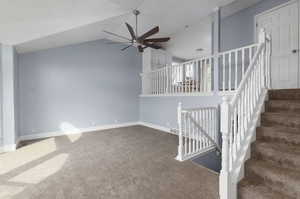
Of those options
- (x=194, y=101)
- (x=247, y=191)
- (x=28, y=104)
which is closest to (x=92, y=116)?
(x=28, y=104)

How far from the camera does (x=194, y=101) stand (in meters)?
Answer: 4.11

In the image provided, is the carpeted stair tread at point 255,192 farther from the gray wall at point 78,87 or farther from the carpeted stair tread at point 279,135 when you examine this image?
the gray wall at point 78,87

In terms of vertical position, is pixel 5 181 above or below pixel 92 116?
below

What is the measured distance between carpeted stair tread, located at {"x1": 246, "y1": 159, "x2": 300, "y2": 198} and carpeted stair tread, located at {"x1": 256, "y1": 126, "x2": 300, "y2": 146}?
391 millimetres

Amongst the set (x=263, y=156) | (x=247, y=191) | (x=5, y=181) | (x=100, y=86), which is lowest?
(x=5, y=181)

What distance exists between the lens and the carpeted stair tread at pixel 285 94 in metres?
2.31

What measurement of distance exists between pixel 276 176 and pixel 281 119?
90 centimetres

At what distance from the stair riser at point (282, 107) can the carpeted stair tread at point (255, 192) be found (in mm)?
1295

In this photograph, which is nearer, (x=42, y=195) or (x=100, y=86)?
(x=42, y=195)

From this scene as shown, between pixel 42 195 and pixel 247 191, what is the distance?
2.35m

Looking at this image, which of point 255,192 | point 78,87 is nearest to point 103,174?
point 255,192

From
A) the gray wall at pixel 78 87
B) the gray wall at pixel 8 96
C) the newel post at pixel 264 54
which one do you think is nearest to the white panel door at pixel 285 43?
the newel post at pixel 264 54

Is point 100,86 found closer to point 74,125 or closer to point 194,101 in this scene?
point 74,125

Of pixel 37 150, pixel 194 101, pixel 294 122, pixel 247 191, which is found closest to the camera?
pixel 247 191
